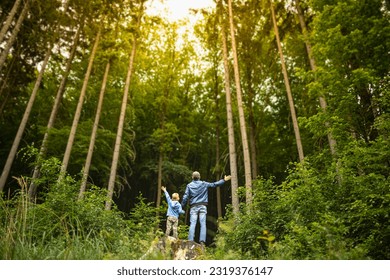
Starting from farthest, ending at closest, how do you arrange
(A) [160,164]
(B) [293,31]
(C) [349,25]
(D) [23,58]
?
(A) [160,164]
(D) [23,58]
(B) [293,31]
(C) [349,25]

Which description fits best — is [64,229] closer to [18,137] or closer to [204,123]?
[18,137]

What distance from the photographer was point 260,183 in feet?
23.8

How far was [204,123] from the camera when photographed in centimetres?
2216

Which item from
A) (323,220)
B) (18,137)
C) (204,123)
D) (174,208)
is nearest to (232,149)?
(174,208)

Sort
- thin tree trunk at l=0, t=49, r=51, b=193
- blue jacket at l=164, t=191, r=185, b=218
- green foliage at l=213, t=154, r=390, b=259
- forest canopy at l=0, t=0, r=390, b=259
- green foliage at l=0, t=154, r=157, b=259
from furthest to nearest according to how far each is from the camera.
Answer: thin tree trunk at l=0, t=49, r=51, b=193 < blue jacket at l=164, t=191, r=185, b=218 < forest canopy at l=0, t=0, r=390, b=259 < green foliage at l=213, t=154, r=390, b=259 < green foliage at l=0, t=154, r=157, b=259

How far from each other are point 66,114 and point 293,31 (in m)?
12.8

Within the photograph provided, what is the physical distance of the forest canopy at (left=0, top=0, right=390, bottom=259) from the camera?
16.6 ft

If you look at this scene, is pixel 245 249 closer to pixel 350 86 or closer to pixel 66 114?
pixel 350 86

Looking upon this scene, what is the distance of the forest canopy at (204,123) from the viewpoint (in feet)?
16.6

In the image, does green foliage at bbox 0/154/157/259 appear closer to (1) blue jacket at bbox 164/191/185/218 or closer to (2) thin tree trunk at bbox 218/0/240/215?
(1) blue jacket at bbox 164/191/185/218

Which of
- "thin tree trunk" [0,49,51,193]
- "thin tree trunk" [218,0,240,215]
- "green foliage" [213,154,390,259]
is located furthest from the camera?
"thin tree trunk" [0,49,51,193]

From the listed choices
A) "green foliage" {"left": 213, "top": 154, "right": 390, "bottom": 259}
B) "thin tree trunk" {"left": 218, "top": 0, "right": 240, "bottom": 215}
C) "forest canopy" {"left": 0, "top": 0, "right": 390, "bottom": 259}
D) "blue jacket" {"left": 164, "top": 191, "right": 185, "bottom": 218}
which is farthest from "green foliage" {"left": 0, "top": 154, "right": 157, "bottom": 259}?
"thin tree trunk" {"left": 218, "top": 0, "right": 240, "bottom": 215}

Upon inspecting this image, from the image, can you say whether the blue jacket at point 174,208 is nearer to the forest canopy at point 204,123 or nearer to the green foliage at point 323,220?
the forest canopy at point 204,123
